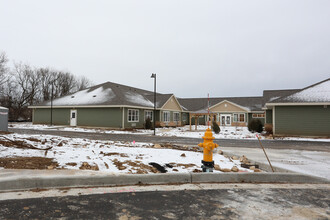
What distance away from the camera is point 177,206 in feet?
10.9

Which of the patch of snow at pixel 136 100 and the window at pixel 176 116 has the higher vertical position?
the patch of snow at pixel 136 100

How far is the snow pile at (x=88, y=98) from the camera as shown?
26.0 meters

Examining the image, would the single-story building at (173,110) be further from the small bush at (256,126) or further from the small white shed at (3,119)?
the small white shed at (3,119)

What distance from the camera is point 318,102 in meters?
16.9

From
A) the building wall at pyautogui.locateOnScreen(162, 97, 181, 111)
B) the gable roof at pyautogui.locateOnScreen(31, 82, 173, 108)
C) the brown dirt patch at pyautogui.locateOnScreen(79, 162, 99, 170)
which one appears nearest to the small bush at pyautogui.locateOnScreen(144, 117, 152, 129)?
the gable roof at pyautogui.locateOnScreen(31, 82, 173, 108)

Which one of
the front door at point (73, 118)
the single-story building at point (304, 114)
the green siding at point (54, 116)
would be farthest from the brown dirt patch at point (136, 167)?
the green siding at point (54, 116)

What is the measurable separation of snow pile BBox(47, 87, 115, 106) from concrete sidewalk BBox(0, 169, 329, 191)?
71.0 ft

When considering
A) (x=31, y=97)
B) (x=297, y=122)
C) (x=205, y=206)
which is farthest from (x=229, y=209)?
(x=31, y=97)

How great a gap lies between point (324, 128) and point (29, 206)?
2058 cm

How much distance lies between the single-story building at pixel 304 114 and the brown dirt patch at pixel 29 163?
1791cm

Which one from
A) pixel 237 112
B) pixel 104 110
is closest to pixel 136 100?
pixel 104 110

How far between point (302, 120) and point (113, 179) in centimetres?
1852

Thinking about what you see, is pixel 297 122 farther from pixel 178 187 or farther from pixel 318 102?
pixel 178 187

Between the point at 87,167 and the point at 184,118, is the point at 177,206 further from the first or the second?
the point at 184,118
